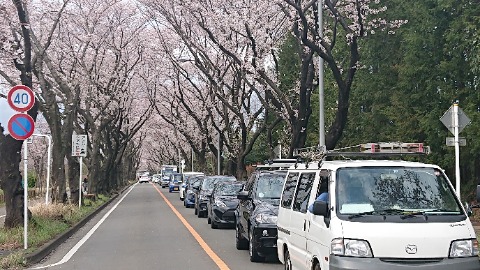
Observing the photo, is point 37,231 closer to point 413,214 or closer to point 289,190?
point 289,190

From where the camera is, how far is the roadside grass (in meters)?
12.6

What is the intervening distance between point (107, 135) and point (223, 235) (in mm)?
28852

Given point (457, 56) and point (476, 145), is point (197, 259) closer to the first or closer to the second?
point (476, 145)

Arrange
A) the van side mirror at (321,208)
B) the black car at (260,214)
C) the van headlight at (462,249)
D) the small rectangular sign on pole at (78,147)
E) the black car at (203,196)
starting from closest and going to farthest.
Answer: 1. the van headlight at (462,249)
2. the van side mirror at (321,208)
3. the black car at (260,214)
4. the black car at (203,196)
5. the small rectangular sign on pole at (78,147)

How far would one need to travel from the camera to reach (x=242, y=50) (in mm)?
31312

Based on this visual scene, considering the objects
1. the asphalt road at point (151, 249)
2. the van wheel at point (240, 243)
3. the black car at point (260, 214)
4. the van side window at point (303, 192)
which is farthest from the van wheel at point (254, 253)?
the van side window at point (303, 192)

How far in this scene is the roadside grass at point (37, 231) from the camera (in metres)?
12.6

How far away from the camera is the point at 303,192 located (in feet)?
30.0

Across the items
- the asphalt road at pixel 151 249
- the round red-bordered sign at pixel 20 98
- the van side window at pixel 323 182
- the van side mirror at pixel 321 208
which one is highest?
the round red-bordered sign at pixel 20 98

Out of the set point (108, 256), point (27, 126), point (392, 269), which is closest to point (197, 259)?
point (108, 256)

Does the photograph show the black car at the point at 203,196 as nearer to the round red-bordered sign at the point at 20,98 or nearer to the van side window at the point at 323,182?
the round red-bordered sign at the point at 20,98

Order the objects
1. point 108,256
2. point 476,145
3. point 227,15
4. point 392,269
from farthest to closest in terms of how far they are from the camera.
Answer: point 227,15 < point 476,145 < point 108,256 < point 392,269

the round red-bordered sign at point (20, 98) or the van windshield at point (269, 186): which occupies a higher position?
the round red-bordered sign at point (20, 98)

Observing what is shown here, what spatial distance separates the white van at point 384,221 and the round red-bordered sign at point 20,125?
25.4ft
